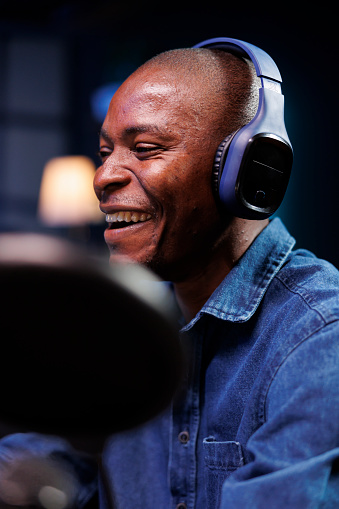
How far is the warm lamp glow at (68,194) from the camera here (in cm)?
354

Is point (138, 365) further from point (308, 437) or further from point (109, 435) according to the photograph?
point (308, 437)

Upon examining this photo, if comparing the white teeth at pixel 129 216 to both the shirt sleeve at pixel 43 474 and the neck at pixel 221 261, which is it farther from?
the shirt sleeve at pixel 43 474

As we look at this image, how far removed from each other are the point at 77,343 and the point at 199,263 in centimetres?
57

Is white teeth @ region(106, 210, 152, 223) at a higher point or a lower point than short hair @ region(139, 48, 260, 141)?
lower

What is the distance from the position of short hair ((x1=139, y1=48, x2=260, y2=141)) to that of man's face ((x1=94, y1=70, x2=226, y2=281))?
24mm

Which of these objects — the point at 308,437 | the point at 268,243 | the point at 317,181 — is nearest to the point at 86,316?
the point at 308,437

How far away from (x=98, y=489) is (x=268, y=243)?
0.56 meters

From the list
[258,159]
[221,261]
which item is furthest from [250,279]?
[258,159]

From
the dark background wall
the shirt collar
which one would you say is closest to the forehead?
the shirt collar

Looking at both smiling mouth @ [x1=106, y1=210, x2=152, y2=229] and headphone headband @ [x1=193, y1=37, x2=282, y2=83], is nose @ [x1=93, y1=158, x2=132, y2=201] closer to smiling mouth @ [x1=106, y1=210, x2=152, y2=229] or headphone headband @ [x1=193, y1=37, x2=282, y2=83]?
smiling mouth @ [x1=106, y1=210, x2=152, y2=229]

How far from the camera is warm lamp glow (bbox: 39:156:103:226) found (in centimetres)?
354

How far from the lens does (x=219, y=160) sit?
883mm

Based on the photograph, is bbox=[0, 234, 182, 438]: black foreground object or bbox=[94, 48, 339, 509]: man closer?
bbox=[0, 234, 182, 438]: black foreground object

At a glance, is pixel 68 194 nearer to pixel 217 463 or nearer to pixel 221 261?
pixel 221 261
